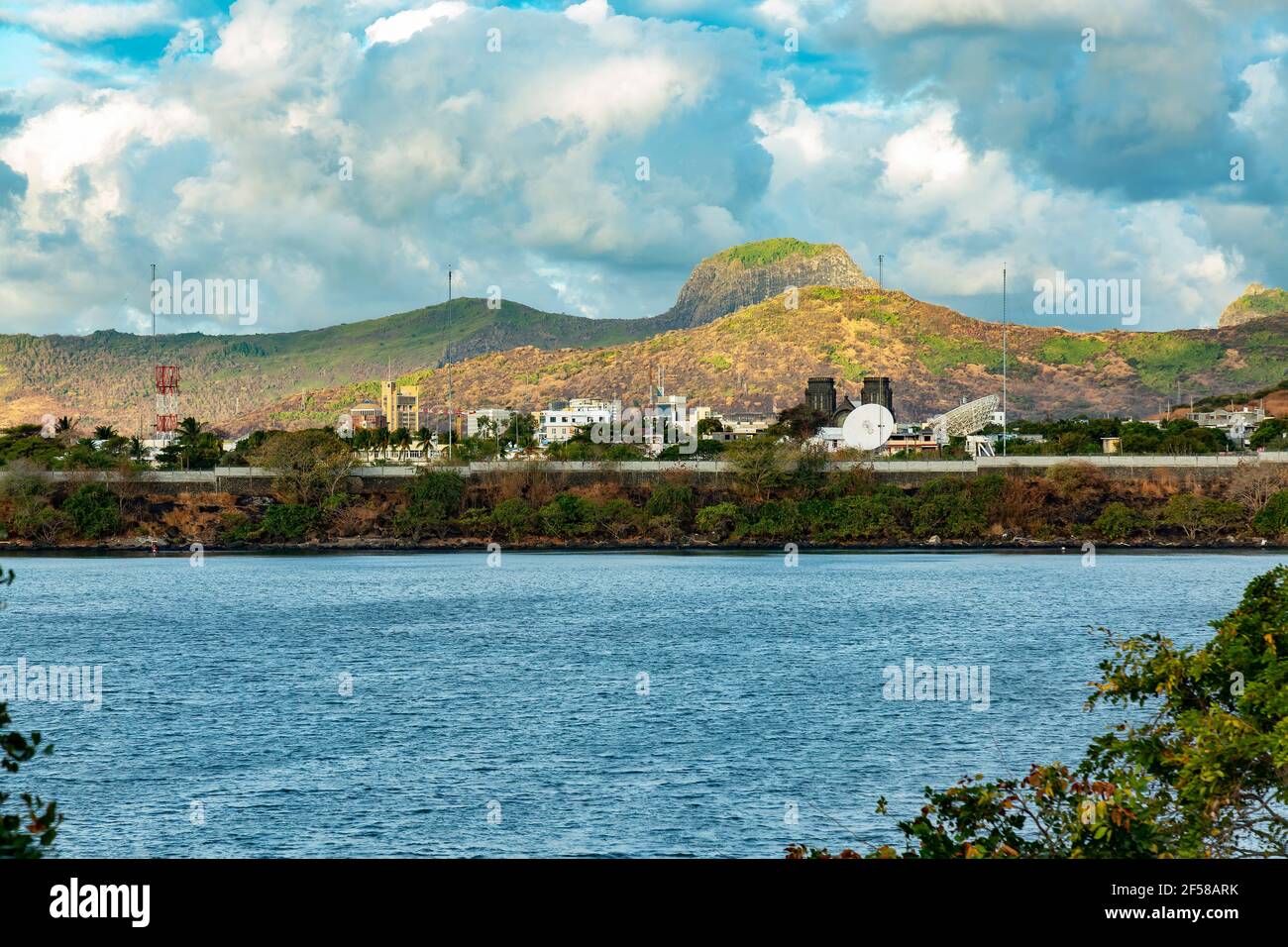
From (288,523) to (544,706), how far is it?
94711 millimetres

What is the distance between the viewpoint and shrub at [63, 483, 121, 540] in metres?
140

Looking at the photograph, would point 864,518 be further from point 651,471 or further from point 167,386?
point 167,386

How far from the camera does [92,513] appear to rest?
5497 inches

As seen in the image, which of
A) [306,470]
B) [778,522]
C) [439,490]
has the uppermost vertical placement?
[306,470]

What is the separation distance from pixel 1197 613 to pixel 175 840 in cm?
6248

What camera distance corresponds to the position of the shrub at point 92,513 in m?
140

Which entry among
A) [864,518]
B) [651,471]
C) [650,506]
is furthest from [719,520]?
[864,518]

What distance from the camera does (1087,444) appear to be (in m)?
171

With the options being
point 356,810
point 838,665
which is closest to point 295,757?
point 356,810

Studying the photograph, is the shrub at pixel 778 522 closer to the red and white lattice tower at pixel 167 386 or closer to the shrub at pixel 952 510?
the shrub at pixel 952 510

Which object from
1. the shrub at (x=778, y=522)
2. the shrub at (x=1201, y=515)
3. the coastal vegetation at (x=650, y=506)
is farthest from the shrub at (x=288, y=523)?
the shrub at (x=1201, y=515)

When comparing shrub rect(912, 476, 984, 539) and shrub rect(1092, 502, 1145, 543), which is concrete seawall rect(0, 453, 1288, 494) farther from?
shrub rect(1092, 502, 1145, 543)

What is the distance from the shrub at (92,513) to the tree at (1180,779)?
13433cm
